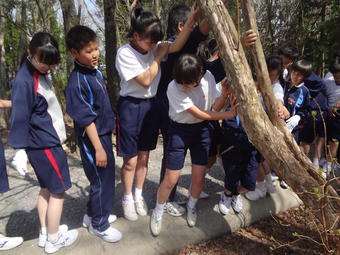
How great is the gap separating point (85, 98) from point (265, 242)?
1.86m

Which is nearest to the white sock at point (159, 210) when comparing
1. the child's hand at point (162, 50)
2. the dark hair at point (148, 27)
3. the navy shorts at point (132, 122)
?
the navy shorts at point (132, 122)

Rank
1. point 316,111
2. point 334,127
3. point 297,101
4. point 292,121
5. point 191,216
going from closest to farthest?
point 191,216 → point 292,121 → point 297,101 → point 316,111 → point 334,127

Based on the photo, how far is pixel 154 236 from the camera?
2.36m

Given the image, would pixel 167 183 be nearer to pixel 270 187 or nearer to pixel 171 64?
pixel 171 64

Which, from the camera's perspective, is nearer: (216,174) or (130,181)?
(130,181)

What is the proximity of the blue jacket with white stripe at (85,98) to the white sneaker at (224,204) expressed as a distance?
128 cm

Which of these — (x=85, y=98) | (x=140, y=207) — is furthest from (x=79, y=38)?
(x=140, y=207)

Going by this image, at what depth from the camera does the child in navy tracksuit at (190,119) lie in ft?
7.14

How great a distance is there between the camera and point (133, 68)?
2.18 m

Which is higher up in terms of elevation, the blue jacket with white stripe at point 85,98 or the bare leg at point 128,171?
the blue jacket with white stripe at point 85,98

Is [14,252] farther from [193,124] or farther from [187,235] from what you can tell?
[193,124]

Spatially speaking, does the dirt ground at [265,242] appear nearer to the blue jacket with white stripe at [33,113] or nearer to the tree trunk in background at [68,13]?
the blue jacket with white stripe at [33,113]

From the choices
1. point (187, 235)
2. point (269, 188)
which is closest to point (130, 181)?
point (187, 235)

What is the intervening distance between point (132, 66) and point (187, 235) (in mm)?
1402
